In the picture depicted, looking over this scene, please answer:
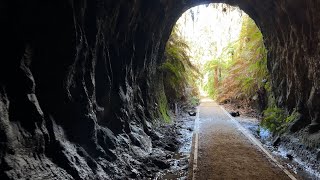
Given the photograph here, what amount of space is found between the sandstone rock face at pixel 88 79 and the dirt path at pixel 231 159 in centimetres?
190

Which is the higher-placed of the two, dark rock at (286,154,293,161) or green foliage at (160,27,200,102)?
green foliage at (160,27,200,102)

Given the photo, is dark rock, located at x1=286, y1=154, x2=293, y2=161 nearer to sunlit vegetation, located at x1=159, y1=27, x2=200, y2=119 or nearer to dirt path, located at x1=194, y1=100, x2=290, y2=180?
dirt path, located at x1=194, y1=100, x2=290, y2=180

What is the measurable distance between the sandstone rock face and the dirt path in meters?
1.90

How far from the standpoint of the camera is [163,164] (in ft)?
30.6

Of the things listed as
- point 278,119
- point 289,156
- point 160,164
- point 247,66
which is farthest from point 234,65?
point 160,164

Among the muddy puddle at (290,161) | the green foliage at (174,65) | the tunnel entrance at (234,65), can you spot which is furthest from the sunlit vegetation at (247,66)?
the muddy puddle at (290,161)

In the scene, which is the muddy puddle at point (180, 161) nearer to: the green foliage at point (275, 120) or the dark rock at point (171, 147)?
the dark rock at point (171, 147)

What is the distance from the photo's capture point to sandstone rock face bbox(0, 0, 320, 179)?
5.31 m

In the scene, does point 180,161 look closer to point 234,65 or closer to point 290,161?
point 290,161

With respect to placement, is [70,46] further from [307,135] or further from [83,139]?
[307,135]

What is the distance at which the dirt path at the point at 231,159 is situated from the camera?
798 cm

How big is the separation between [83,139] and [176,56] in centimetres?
Result: 1574

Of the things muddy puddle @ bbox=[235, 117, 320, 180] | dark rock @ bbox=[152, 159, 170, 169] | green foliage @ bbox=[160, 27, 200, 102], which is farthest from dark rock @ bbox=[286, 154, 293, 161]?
green foliage @ bbox=[160, 27, 200, 102]

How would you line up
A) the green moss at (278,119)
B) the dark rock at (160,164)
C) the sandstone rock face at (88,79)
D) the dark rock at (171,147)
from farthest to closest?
the green moss at (278,119) < the dark rock at (171,147) < the dark rock at (160,164) < the sandstone rock face at (88,79)
